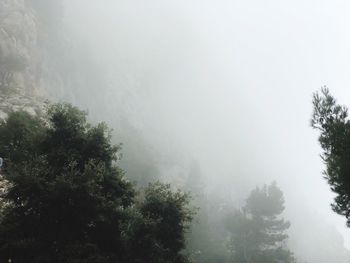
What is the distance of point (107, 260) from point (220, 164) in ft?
388

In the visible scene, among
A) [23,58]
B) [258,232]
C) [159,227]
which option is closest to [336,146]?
[159,227]

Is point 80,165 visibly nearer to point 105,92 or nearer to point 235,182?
point 105,92

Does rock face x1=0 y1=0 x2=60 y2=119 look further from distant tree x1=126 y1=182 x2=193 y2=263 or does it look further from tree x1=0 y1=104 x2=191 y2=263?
distant tree x1=126 y1=182 x2=193 y2=263

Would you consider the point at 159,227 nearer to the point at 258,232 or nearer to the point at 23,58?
the point at 258,232

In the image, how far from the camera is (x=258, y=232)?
54500 mm

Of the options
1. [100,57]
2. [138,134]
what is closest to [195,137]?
[138,134]

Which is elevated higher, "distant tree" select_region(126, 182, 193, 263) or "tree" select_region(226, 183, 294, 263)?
"tree" select_region(226, 183, 294, 263)

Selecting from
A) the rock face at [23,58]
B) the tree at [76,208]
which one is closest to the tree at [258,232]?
the tree at [76,208]

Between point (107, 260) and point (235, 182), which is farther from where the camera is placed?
point (235, 182)

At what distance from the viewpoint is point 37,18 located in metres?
92.8

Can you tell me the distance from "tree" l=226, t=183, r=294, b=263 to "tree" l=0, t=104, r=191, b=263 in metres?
31.7

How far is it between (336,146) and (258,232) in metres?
39.5

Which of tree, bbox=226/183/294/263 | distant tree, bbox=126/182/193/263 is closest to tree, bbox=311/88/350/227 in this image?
distant tree, bbox=126/182/193/263

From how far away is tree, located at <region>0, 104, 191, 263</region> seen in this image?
1670cm
